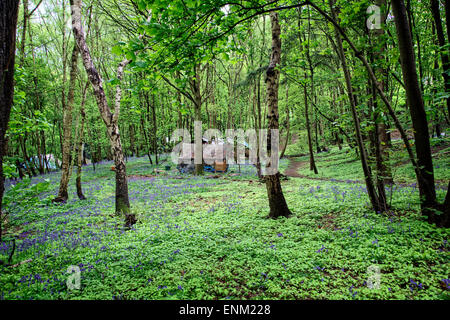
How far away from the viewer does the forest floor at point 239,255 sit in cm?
309

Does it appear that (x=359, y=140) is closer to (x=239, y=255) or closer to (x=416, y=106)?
(x=416, y=106)

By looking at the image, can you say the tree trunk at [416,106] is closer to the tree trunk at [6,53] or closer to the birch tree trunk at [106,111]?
the tree trunk at [6,53]

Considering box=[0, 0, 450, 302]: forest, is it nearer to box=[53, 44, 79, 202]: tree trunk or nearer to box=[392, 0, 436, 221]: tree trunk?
box=[392, 0, 436, 221]: tree trunk

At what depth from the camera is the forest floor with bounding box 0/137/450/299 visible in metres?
3.09

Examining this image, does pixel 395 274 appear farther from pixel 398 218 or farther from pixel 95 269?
pixel 95 269

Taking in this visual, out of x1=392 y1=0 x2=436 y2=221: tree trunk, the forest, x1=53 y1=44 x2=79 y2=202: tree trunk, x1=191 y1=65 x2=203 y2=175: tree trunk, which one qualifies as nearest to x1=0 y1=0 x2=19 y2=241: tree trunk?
the forest

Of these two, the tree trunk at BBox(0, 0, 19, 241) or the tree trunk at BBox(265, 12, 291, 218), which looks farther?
the tree trunk at BBox(265, 12, 291, 218)

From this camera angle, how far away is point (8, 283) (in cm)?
338

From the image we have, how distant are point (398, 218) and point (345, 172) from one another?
10.3 m

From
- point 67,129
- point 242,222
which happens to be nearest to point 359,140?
point 242,222

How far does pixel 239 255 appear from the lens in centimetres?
421

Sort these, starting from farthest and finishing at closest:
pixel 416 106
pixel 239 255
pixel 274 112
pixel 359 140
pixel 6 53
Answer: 1. pixel 274 112
2. pixel 359 140
3. pixel 239 255
4. pixel 416 106
5. pixel 6 53

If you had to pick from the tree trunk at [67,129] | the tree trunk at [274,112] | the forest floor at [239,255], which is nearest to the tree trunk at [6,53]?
the forest floor at [239,255]
